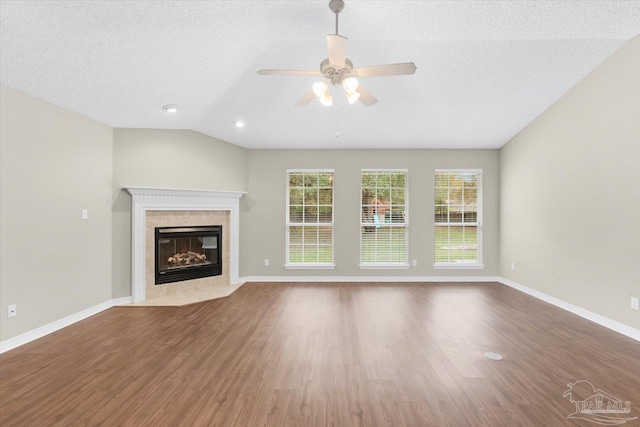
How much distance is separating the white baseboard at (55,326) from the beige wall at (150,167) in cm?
14

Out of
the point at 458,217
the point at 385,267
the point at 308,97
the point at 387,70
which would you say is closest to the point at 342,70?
the point at 387,70

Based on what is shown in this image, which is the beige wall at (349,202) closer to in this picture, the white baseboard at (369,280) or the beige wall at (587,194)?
the white baseboard at (369,280)

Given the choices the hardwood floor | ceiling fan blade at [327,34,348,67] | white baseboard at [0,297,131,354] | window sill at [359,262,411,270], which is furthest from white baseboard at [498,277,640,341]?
white baseboard at [0,297,131,354]

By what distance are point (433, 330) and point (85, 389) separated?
3264 millimetres

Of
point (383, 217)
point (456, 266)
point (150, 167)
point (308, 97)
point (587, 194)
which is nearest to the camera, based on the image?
point (308, 97)

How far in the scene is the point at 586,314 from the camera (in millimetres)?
3590

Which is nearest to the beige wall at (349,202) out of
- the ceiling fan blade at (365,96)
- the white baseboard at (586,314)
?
the white baseboard at (586,314)

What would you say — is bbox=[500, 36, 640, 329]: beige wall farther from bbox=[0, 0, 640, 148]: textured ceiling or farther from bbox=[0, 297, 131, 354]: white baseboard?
bbox=[0, 297, 131, 354]: white baseboard

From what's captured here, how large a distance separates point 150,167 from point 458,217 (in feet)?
18.1

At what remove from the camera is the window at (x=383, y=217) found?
5.55 metres

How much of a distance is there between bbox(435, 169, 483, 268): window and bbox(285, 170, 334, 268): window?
2.13m

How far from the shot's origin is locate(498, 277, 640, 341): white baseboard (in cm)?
307

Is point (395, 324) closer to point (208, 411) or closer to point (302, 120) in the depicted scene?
point (208, 411)

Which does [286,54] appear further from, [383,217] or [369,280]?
[369,280]
